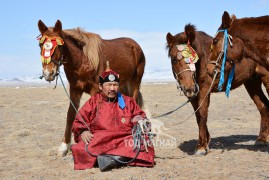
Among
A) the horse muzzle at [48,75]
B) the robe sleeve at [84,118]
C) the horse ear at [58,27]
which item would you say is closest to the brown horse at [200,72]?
the robe sleeve at [84,118]

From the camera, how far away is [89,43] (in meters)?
5.93

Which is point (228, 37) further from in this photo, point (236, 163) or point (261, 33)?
point (236, 163)

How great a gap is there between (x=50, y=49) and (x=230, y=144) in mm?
3850

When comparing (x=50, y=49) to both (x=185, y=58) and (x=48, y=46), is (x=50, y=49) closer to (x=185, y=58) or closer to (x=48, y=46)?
(x=48, y=46)

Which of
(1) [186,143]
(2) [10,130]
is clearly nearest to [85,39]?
(1) [186,143]

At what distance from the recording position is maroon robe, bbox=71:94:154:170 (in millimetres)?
4711

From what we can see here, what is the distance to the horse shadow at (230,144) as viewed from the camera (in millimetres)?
6148

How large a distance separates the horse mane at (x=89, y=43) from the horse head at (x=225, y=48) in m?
1.90

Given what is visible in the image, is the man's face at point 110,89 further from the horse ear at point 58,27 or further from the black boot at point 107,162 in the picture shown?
the horse ear at point 58,27

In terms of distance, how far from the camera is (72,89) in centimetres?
592

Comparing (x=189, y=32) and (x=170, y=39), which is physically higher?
(x=189, y=32)

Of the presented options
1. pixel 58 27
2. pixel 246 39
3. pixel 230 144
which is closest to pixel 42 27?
pixel 58 27

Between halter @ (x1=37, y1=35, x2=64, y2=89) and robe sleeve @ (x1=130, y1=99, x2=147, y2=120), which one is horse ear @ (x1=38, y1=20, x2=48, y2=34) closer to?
halter @ (x1=37, y1=35, x2=64, y2=89)

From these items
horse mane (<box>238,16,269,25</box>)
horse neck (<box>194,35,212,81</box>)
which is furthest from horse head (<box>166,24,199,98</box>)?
horse mane (<box>238,16,269,25</box>)
